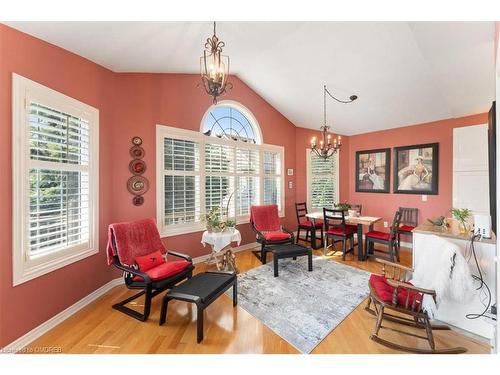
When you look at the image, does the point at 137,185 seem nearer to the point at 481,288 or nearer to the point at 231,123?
the point at 231,123

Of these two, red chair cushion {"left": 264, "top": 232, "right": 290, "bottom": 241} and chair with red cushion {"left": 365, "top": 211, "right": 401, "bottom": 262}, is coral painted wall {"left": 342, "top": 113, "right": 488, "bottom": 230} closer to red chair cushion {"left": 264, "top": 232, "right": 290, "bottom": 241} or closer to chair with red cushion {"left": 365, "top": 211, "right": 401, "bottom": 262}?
chair with red cushion {"left": 365, "top": 211, "right": 401, "bottom": 262}

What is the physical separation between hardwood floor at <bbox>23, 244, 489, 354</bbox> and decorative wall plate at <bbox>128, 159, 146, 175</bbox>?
72.1 inches

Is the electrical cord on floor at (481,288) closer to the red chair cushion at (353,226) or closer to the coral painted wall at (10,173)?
the red chair cushion at (353,226)

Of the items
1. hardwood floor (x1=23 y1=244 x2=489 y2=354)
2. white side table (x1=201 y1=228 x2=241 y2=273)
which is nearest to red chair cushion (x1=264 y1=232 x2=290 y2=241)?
white side table (x1=201 y1=228 x2=241 y2=273)

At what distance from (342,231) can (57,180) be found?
14.8 feet

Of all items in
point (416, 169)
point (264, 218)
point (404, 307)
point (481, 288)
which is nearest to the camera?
point (404, 307)

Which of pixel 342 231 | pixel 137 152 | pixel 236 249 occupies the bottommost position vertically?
pixel 236 249

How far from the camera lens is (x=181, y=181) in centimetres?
381

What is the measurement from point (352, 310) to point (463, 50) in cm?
341

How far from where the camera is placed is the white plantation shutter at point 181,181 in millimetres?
3641

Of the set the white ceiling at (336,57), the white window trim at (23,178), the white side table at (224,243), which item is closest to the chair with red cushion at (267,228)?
the white side table at (224,243)

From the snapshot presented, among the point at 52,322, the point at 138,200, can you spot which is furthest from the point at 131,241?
the point at 52,322
